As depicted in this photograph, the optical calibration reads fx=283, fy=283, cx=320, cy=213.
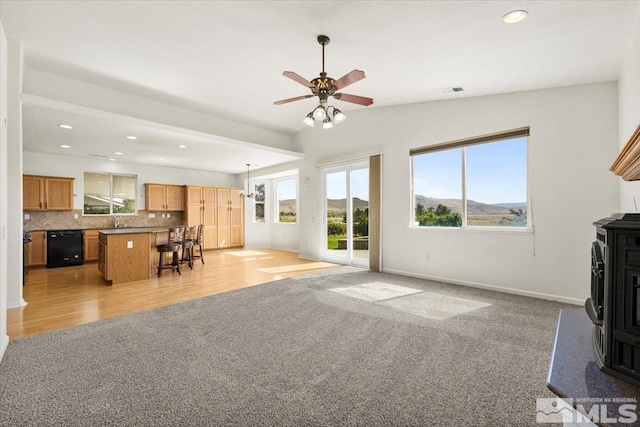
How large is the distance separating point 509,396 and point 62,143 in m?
8.22

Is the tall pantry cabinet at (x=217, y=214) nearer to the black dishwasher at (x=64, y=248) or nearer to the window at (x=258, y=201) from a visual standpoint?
the window at (x=258, y=201)

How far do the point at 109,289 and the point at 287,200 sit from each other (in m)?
5.89

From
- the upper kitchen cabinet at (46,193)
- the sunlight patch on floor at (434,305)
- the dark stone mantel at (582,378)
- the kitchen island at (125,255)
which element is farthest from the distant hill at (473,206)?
the upper kitchen cabinet at (46,193)

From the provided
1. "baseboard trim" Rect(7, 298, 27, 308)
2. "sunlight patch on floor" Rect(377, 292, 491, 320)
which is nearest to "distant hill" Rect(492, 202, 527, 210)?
"sunlight patch on floor" Rect(377, 292, 491, 320)

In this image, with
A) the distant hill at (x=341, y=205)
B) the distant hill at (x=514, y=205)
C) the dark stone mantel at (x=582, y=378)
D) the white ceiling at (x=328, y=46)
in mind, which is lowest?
the dark stone mantel at (x=582, y=378)

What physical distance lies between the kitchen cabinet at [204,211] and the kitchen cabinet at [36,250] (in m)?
3.28

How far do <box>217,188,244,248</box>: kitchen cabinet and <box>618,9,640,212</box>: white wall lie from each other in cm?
932

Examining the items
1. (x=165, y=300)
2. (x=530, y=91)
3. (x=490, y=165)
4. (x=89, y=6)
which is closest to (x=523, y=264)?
(x=490, y=165)

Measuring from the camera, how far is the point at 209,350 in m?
2.49

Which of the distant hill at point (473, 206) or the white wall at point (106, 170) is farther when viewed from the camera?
the white wall at point (106, 170)

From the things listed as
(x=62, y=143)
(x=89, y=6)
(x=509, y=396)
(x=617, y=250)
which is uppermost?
(x=89, y=6)

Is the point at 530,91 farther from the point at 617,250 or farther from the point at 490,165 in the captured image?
the point at 617,250

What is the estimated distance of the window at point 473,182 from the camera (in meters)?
4.26

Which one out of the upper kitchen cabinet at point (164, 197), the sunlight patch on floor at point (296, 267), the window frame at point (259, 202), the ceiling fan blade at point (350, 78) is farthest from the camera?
the window frame at point (259, 202)
